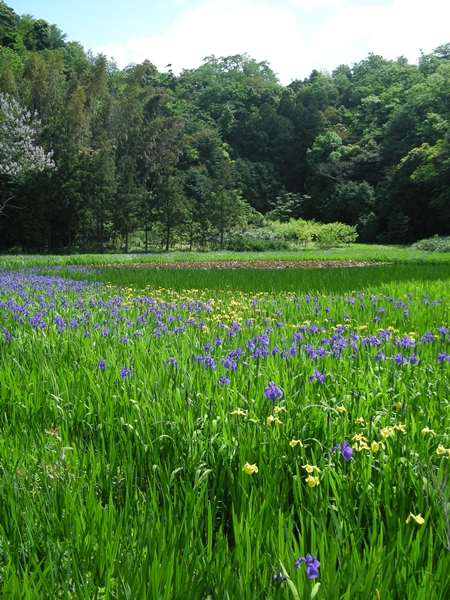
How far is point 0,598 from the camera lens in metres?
1.16

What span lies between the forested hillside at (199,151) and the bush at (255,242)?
1205 millimetres

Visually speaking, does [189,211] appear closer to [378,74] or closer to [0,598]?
[0,598]

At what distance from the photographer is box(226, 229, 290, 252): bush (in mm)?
37656

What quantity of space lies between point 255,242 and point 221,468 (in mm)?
36425

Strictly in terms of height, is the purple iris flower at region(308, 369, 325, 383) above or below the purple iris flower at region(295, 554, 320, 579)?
above

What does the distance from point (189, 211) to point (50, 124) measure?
1258 cm

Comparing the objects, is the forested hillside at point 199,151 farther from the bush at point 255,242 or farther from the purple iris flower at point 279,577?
the purple iris flower at point 279,577

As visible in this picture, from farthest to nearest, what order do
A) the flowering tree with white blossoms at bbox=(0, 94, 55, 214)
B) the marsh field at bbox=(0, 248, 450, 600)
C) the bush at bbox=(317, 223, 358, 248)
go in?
the bush at bbox=(317, 223, 358, 248), the flowering tree with white blossoms at bbox=(0, 94, 55, 214), the marsh field at bbox=(0, 248, 450, 600)

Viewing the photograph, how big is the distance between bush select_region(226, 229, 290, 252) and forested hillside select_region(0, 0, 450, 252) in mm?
1205

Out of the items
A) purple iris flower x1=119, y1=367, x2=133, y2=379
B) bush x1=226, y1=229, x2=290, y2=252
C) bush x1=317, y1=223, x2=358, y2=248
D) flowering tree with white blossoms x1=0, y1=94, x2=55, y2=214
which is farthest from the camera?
bush x1=317, y1=223, x2=358, y2=248

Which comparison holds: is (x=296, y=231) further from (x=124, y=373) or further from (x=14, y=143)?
(x=124, y=373)

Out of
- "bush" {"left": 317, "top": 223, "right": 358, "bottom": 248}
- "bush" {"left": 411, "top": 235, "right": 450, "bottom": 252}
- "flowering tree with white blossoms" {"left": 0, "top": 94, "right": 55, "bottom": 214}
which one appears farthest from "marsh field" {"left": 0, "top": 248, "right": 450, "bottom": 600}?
"bush" {"left": 317, "top": 223, "right": 358, "bottom": 248}

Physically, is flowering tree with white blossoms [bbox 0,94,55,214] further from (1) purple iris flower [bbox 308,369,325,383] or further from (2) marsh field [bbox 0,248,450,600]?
(1) purple iris flower [bbox 308,369,325,383]

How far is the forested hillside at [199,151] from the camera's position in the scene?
34.4 meters
